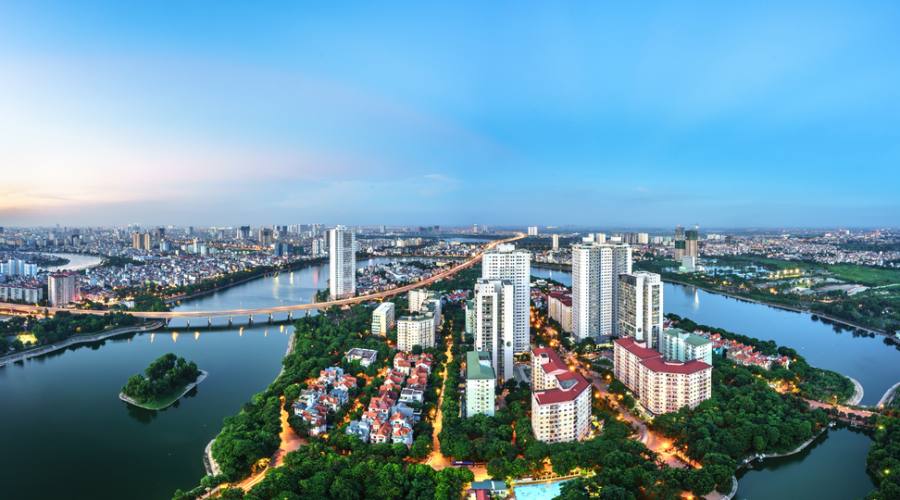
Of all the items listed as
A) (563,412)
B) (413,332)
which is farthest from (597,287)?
(563,412)

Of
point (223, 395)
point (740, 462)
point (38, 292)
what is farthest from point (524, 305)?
point (38, 292)

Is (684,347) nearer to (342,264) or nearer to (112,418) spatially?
(112,418)

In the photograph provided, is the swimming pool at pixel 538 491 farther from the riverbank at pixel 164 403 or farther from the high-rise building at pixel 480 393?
the riverbank at pixel 164 403

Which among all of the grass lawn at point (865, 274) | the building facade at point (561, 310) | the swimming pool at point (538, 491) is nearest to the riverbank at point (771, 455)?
the swimming pool at point (538, 491)

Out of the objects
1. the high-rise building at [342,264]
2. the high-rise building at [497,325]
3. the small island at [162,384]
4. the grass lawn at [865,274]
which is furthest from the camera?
the grass lawn at [865,274]

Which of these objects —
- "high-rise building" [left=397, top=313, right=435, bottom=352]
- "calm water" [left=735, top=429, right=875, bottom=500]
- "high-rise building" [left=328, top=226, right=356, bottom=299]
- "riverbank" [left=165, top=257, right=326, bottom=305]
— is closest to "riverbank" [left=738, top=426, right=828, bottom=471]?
"calm water" [left=735, top=429, right=875, bottom=500]

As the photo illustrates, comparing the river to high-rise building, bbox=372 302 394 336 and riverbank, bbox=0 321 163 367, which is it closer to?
high-rise building, bbox=372 302 394 336

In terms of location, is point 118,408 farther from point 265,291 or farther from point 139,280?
point 139,280
